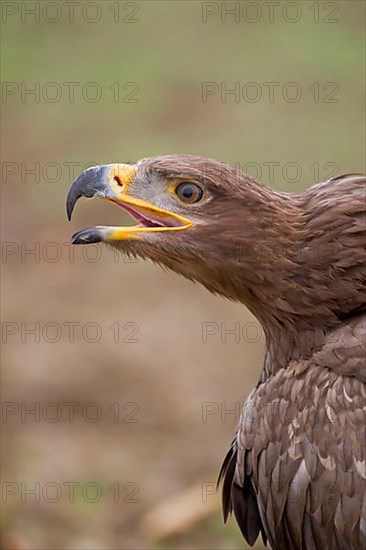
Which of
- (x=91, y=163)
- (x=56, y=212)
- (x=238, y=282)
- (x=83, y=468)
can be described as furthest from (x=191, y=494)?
(x=91, y=163)

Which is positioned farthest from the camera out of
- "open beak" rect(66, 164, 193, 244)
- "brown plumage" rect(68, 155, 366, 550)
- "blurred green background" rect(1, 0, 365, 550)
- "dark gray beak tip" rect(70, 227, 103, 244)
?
"blurred green background" rect(1, 0, 365, 550)

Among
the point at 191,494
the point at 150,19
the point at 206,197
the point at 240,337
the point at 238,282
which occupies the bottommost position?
the point at 191,494

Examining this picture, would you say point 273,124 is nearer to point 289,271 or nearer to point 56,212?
point 56,212

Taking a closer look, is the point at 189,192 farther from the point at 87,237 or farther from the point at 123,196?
the point at 87,237

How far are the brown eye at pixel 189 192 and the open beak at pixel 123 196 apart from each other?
0.07 metres

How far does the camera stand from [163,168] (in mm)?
5000

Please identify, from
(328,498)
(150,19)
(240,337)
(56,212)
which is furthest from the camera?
(150,19)

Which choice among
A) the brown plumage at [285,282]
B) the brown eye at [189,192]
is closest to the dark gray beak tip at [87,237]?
the brown plumage at [285,282]

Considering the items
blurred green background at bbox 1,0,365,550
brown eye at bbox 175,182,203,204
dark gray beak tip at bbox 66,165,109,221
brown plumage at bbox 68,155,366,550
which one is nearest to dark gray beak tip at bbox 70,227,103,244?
brown plumage at bbox 68,155,366,550

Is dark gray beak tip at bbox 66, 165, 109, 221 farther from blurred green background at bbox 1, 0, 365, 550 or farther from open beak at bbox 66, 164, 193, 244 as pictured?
blurred green background at bbox 1, 0, 365, 550

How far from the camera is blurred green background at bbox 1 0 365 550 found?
758 cm

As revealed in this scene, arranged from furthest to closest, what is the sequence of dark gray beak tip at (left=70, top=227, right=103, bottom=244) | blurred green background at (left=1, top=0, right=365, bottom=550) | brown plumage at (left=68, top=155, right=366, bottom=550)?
blurred green background at (left=1, top=0, right=365, bottom=550) < dark gray beak tip at (left=70, top=227, right=103, bottom=244) < brown plumage at (left=68, top=155, right=366, bottom=550)

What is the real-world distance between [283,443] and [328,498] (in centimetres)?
26

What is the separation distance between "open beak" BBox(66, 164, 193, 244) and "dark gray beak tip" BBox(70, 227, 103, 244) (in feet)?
0.21
